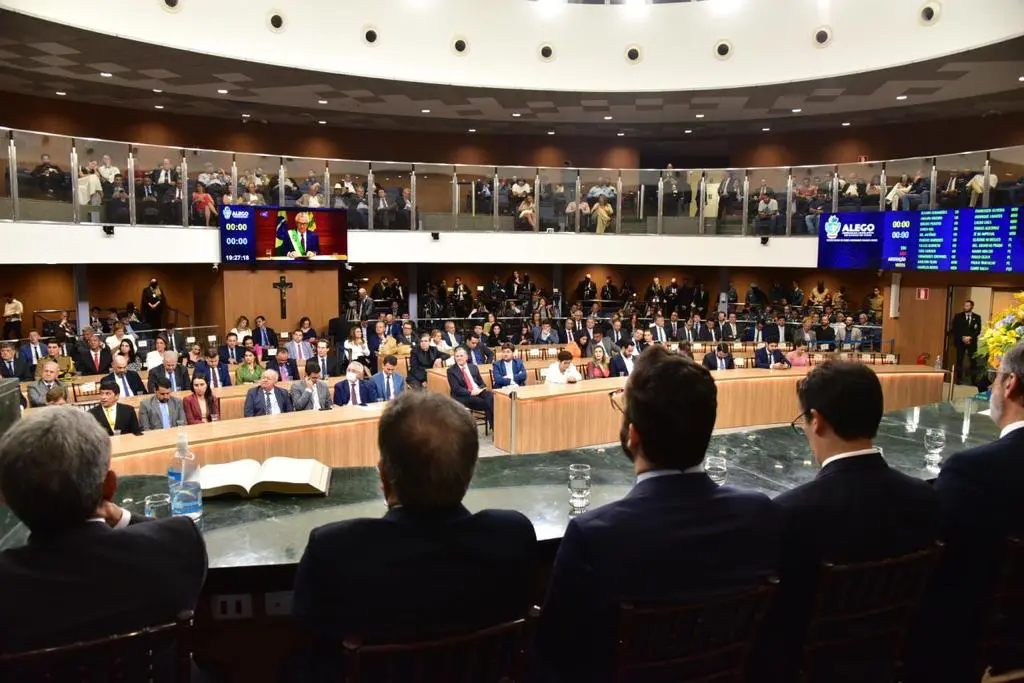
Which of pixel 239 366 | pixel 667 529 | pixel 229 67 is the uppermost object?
pixel 229 67

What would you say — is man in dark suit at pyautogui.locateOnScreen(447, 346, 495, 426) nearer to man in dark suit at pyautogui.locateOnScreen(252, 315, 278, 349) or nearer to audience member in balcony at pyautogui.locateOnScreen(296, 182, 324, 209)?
man in dark suit at pyautogui.locateOnScreen(252, 315, 278, 349)

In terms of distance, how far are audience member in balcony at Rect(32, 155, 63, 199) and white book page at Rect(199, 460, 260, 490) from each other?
10780 mm

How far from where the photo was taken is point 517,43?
48.0 feet

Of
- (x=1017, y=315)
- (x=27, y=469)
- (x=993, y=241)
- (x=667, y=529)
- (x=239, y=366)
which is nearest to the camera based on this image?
(x=27, y=469)

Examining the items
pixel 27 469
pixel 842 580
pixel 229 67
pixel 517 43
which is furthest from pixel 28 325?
pixel 842 580

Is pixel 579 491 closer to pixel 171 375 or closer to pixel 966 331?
pixel 171 375

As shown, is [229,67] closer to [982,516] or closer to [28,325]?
[28,325]

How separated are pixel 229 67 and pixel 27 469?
43.5ft

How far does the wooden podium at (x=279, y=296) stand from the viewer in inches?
554

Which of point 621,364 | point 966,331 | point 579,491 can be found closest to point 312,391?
point 621,364

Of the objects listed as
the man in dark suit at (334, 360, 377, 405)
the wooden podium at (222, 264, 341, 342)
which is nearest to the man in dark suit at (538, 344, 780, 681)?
the man in dark suit at (334, 360, 377, 405)

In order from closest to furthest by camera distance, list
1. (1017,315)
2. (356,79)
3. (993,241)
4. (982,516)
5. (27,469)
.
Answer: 1. (27,469)
2. (982,516)
3. (1017,315)
4. (993,241)
5. (356,79)

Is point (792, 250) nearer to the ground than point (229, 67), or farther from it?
nearer to the ground

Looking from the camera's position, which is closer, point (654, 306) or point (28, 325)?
point (28, 325)
